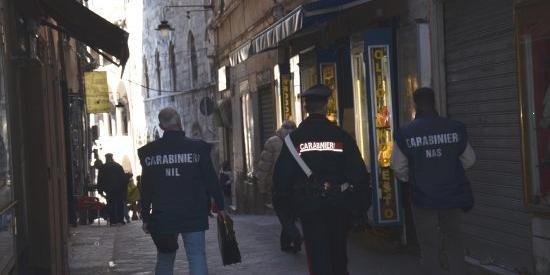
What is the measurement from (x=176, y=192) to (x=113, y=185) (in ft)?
50.0

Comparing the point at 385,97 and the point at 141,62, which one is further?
the point at 141,62

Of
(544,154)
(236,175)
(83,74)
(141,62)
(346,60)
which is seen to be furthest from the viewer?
(141,62)

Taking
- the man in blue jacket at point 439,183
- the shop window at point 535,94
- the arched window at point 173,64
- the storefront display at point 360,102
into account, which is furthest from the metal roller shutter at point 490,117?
the arched window at point 173,64

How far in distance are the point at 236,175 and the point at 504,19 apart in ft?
58.7

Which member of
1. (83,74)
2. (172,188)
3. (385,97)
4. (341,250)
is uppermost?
(83,74)

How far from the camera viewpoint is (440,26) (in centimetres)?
1016

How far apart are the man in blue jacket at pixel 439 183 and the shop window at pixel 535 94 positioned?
0.49 meters

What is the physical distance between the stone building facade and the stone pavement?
1450cm

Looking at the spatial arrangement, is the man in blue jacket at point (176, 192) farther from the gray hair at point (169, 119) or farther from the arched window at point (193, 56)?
the arched window at point (193, 56)

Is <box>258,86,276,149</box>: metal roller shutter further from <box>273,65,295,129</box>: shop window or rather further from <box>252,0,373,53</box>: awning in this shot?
<box>252,0,373,53</box>: awning

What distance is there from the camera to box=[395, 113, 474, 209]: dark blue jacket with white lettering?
750 centimetres

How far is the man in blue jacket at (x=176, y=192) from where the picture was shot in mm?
8109

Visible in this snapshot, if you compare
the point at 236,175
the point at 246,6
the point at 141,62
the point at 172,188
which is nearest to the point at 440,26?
the point at 172,188

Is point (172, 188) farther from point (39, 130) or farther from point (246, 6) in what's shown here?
point (246, 6)
